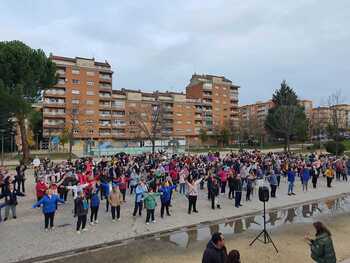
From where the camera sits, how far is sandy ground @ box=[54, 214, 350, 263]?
802 centimetres

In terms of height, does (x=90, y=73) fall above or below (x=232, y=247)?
above

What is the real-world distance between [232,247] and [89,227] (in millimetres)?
5139

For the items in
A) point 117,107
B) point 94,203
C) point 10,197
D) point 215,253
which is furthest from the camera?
point 117,107

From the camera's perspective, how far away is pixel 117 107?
2970 inches

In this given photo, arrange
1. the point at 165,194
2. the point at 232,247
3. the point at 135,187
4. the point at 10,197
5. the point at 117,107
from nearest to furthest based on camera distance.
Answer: the point at 232,247 < the point at 10,197 < the point at 165,194 < the point at 135,187 < the point at 117,107

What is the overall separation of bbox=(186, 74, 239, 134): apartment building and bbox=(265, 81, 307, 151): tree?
23.3 metres

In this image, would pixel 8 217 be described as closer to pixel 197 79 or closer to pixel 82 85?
pixel 82 85

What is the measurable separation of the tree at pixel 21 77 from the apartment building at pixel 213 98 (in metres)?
56.8

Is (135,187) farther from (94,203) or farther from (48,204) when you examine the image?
(48,204)

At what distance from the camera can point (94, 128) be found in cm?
7125

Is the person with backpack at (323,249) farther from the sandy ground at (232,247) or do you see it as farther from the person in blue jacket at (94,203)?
the person in blue jacket at (94,203)

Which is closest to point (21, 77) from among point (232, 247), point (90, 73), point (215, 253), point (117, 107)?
point (232, 247)

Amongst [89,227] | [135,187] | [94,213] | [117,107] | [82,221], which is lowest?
[89,227]

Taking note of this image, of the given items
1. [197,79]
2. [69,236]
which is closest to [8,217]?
[69,236]
